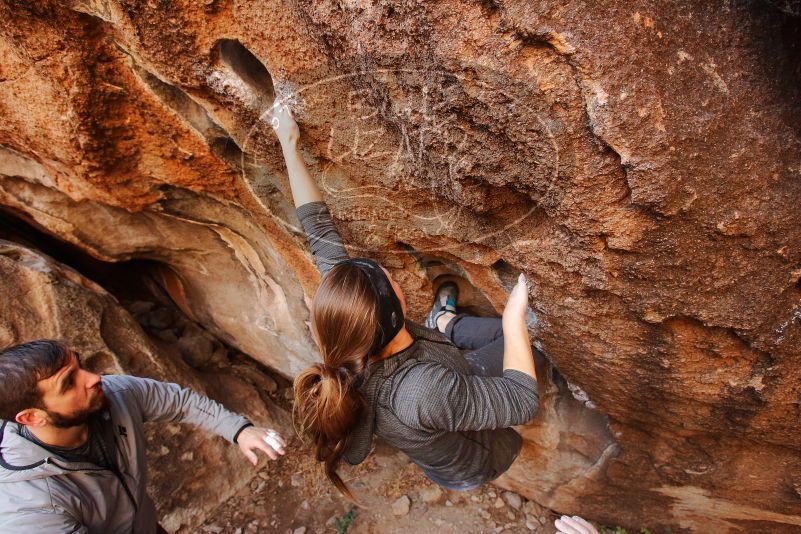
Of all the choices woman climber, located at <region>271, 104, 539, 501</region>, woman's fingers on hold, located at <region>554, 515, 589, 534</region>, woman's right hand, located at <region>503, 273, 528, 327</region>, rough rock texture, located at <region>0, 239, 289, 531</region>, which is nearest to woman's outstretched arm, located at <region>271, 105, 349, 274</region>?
woman climber, located at <region>271, 104, 539, 501</region>

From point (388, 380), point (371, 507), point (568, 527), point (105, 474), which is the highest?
point (388, 380)

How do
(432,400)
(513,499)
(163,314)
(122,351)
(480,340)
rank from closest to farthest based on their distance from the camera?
1. (432,400)
2. (480,340)
3. (122,351)
4. (513,499)
5. (163,314)

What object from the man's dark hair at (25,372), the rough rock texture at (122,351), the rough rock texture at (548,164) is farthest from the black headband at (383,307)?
the rough rock texture at (122,351)

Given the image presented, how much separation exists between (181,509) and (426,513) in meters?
1.67

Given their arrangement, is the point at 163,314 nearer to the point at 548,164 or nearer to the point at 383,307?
the point at 383,307

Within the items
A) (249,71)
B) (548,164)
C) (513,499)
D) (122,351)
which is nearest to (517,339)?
(548,164)

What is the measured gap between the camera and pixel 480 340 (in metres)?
2.13

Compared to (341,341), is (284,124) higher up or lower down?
higher up

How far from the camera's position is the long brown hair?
4.22 ft

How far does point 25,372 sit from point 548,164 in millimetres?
1832

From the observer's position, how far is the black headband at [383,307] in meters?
1.32

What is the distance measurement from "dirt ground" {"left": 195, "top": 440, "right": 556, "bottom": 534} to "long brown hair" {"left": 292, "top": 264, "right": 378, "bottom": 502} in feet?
7.43

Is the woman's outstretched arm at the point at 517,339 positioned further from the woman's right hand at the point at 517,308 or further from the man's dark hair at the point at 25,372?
the man's dark hair at the point at 25,372

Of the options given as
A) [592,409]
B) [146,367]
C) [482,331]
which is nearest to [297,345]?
[146,367]
